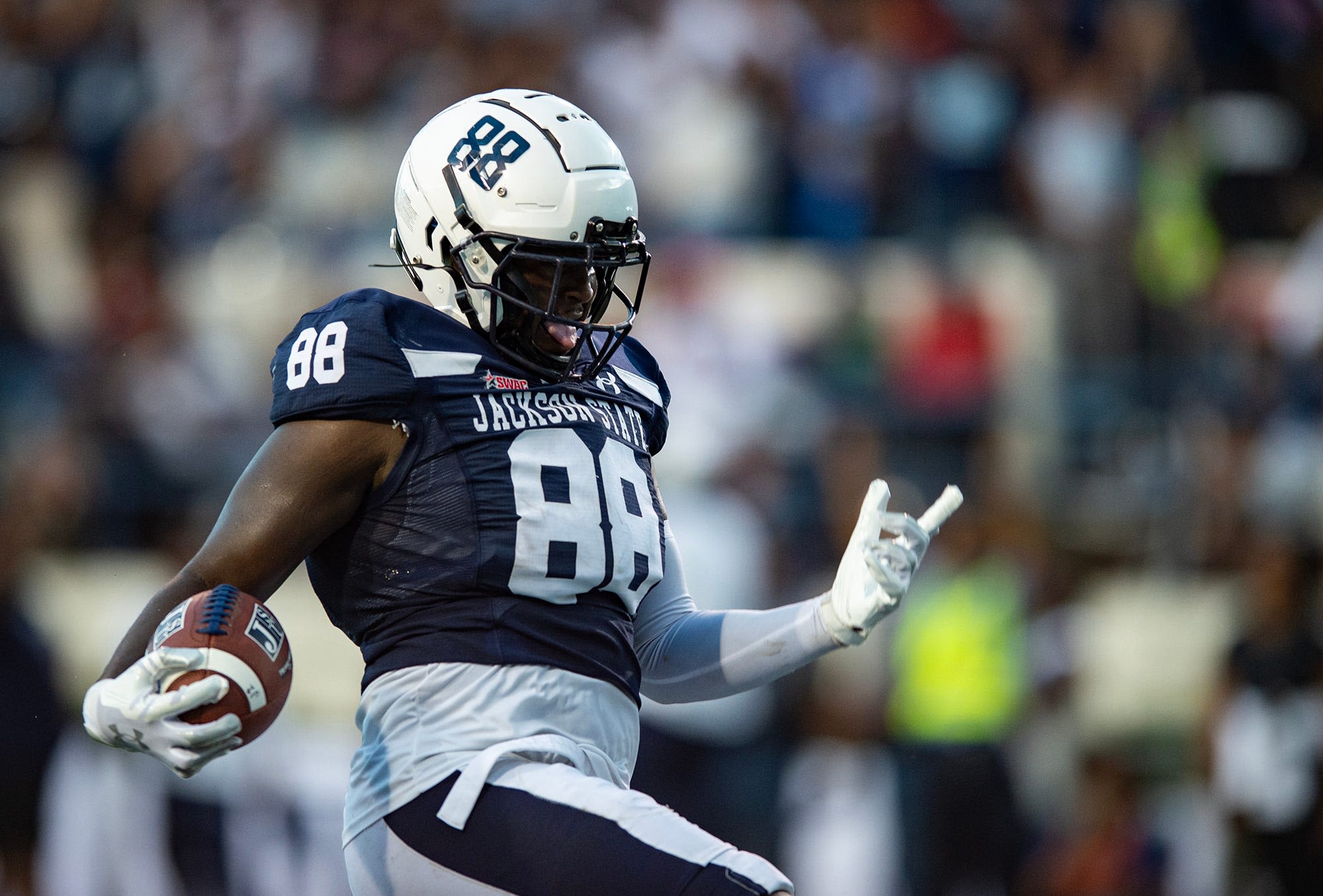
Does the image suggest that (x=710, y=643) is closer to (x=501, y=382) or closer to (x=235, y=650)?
(x=501, y=382)

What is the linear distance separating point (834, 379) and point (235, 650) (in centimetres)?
525

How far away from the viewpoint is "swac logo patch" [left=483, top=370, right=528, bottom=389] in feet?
10.1

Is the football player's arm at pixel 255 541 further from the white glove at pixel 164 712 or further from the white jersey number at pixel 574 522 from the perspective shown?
the white jersey number at pixel 574 522

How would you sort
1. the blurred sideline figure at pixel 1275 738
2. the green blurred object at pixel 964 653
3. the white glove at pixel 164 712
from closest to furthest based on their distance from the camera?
the white glove at pixel 164 712 < the blurred sideline figure at pixel 1275 738 < the green blurred object at pixel 964 653

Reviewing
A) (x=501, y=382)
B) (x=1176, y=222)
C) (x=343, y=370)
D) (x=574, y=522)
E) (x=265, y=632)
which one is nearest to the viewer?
(x=265, y=632)

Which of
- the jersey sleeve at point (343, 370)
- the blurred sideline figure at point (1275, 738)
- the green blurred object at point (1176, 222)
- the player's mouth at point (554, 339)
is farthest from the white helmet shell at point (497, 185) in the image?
the green blurred object at point (1176, 222)

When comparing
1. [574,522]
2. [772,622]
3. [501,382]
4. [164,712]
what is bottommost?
[772,622]

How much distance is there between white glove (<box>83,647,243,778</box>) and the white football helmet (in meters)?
0.94

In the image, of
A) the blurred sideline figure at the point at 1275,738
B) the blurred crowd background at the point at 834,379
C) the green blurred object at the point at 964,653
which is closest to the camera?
the blurred sideline figure at the point at 1275,738

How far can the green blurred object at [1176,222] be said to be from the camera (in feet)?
26.1

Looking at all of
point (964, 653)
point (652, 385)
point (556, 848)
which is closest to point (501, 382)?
point (652, 385)

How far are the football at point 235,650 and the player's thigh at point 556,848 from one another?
0.35m

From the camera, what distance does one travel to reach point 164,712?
247 cm

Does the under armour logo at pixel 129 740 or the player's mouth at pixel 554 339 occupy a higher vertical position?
the player's mouth at pixel 554 339
